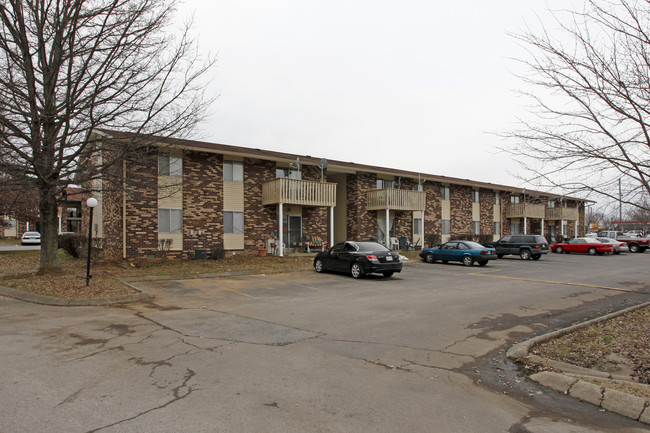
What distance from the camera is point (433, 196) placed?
3294cm

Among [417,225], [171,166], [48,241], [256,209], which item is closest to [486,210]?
[417,225]

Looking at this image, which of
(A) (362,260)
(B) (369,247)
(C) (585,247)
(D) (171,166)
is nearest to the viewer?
(A) (362,260)

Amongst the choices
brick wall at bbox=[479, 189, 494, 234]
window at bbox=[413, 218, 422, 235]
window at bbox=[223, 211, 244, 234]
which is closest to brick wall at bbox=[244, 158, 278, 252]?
window at bbox=[223, 211, 244, 234]

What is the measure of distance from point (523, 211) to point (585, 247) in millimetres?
6789

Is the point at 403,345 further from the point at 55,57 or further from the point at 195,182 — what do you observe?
the point at 195,182

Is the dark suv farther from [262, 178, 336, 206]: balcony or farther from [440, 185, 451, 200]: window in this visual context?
[262, 178, 336, 206]: balcony

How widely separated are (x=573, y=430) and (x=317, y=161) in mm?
22595

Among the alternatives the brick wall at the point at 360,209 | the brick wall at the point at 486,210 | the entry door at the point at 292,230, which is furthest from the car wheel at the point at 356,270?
the brick wall at the point at 486,210

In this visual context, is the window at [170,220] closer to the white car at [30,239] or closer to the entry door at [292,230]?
the entry door at [292,230]

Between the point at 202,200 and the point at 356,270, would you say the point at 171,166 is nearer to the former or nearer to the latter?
the point at 202,200

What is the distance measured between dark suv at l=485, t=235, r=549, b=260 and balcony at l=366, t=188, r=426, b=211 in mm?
6390

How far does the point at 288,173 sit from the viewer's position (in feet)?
80.7

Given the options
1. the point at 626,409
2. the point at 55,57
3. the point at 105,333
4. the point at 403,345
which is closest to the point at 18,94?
the point at 55,57

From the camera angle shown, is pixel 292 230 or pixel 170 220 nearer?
pixel 170 220
